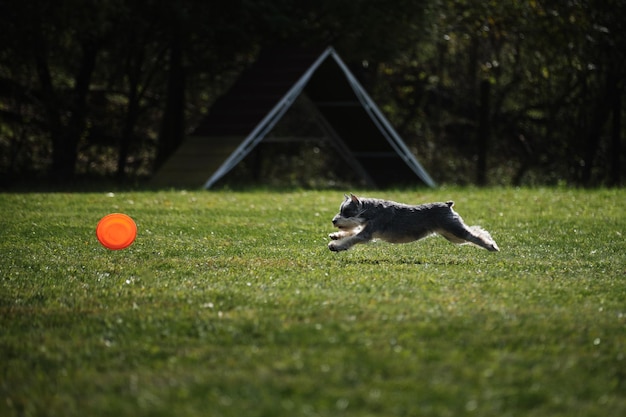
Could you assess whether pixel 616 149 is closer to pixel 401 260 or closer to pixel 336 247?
pixel 401 260

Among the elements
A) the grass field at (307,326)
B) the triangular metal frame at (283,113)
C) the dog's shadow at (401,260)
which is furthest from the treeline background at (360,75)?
the dog's shadow at (401,260)

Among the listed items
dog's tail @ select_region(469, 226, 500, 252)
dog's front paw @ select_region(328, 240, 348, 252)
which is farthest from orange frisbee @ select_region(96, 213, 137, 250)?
dog's tail @ select_region(469, 226, 500, 252)

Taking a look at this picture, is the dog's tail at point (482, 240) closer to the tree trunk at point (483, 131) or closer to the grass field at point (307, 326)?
the grass field at point (307, 326)

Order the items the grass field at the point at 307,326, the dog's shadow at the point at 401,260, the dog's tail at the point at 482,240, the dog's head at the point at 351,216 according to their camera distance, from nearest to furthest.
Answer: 1. the grass field at the point at 307,326
2. the dog's shadow at the point at 401,260
3. the dog's head at the point at 351,216
4. the dog's tail at the point at 482,240

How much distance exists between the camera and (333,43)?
2661 cm

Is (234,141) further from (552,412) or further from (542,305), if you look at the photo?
(552,412)

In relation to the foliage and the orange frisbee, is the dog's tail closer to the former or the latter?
the orange frisbee

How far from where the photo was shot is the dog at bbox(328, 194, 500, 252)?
1050 centimetres

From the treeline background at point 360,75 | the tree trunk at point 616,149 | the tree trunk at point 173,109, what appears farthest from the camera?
the tree trunk at point 173,109

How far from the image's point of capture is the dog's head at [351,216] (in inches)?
413

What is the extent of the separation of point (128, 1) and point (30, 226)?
39.8 feet

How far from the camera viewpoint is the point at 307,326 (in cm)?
686

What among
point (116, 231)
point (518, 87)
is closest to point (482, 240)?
point (116, 231)

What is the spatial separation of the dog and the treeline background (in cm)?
1280
